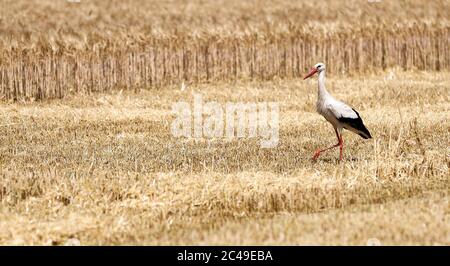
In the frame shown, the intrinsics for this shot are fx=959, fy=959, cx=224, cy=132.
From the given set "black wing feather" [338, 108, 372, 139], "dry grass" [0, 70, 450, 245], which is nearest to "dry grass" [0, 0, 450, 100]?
"dry grass" [0, 70, 450, 245]

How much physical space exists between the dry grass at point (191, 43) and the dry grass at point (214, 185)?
3.96m

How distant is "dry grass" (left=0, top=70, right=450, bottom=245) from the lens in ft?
33.3

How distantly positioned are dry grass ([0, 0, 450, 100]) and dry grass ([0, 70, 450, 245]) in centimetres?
396

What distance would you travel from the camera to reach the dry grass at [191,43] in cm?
2312

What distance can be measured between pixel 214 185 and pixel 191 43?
535 inches

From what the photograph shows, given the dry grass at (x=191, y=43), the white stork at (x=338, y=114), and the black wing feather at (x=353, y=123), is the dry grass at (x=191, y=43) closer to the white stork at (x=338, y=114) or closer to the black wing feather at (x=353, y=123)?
the white stork at (x=338, y=114)

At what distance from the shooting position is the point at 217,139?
1722 centimetres

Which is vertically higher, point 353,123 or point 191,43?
point 353,123

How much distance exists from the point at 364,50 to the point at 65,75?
838 cm

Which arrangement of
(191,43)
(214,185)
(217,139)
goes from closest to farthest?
(214,185) < (217,139) < (191,43)

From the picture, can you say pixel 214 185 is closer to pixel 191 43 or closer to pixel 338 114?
pixel 338 114

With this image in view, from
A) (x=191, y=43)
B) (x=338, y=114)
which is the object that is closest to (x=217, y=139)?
(x=338, y=114)

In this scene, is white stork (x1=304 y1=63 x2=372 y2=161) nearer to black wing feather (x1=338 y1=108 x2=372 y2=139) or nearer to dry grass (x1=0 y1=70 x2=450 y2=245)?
black wing feather (x1=338 y1=108 x2=372 y2=139)
